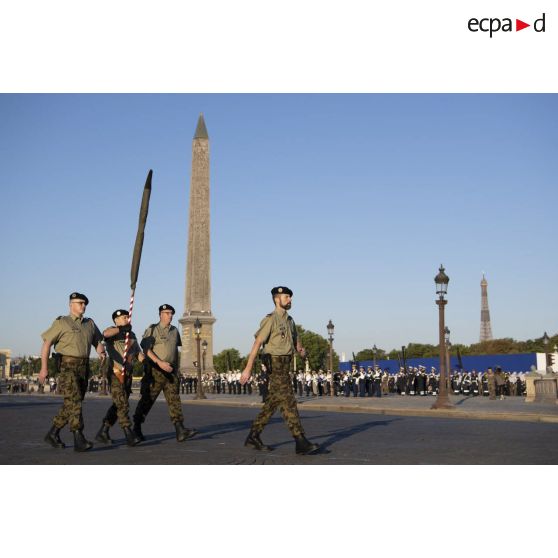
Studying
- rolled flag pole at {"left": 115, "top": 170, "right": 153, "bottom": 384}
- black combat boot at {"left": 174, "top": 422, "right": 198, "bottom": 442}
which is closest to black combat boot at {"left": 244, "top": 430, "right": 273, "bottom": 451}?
black combat boot at {"left": 174, "top": 422, "right": 198, "bottom": 442}

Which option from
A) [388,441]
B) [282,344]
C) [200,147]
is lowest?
[388,441]

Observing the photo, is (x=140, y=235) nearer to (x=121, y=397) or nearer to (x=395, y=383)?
(x=121, y=397)

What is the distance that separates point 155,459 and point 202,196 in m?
47.5

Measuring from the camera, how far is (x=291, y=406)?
9.41 meters

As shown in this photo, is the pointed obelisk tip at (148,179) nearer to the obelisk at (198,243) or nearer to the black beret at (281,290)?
the black beret at (281,290)

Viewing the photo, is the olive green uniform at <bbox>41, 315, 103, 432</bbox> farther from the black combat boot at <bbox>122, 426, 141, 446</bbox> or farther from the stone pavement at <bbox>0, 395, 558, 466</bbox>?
the black combat boot at <bbox>122, 426, 141, 446</bbox>

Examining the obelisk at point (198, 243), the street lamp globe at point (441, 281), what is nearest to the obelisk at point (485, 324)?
the obelisk at point (198, 243)

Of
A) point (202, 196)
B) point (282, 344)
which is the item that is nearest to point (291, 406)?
point (282, 344)

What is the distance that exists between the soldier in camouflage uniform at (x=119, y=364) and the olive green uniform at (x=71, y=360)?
0.86 metres

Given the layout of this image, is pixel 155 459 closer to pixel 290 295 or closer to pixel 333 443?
pixel 290 295

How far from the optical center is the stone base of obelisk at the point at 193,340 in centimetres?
5604

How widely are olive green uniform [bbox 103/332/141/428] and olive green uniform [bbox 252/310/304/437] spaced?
2.32 metres
